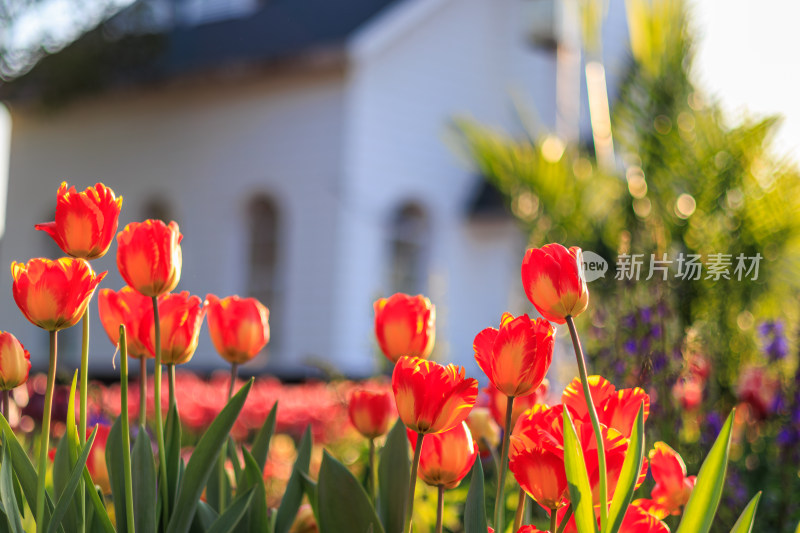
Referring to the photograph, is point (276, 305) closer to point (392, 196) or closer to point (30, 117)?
point (392, 196)

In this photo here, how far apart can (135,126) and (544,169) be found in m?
9.71

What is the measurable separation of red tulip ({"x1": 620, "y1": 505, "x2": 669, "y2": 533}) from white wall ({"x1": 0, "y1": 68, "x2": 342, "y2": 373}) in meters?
8.48

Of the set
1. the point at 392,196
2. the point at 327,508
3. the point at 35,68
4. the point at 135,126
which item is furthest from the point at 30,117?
the point at 327,508

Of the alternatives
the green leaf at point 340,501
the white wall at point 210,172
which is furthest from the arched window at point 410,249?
the green leaf at point 340,501

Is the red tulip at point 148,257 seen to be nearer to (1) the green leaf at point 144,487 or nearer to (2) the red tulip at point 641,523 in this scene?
(1) the green leaf at point 144,487

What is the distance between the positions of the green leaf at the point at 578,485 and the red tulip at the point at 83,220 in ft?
1.73

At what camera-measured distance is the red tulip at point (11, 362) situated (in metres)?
0.97

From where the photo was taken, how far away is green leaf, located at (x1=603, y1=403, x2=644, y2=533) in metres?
0.83

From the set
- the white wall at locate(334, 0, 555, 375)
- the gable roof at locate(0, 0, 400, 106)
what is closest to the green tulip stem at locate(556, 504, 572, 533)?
the white wall at locate(334, 0, 555, 375)

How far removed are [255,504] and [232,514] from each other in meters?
0.08

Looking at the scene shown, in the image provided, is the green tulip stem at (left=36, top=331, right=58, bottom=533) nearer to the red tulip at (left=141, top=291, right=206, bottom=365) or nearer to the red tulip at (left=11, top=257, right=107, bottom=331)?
the red tulip at (left=11, top=257, right=107, bottom=331)

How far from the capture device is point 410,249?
37.4ft

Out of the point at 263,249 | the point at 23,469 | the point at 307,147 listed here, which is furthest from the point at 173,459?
the point at 263,249

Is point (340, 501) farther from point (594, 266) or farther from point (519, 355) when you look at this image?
point (594, 266)
